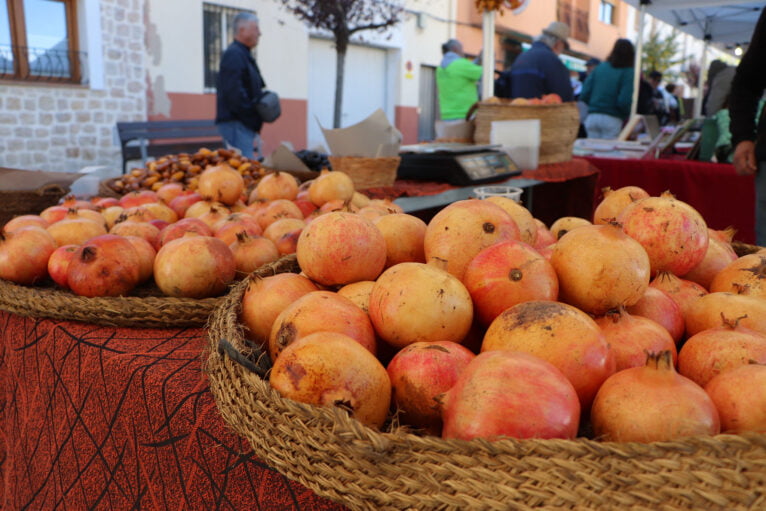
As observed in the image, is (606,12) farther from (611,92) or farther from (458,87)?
(458,87)

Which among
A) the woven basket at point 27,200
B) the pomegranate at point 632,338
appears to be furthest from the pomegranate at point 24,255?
the pomegranate at point 632,338

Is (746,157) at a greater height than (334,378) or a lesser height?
greater

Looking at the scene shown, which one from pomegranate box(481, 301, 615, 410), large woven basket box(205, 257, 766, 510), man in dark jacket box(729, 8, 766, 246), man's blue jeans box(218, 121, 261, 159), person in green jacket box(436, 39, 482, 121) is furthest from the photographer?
person in green jacket box(436, 39, 482, 121)

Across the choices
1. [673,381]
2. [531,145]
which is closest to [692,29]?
[531,145]

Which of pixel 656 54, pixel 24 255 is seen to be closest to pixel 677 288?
pixel 24 255

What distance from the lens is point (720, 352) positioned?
0.88 metres

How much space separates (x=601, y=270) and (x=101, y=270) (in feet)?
3.92

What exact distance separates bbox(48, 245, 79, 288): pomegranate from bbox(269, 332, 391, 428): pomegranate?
39.4 inches

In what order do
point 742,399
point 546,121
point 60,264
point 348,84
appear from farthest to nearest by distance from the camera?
point 348,84
point 546,121
point 60,264
point 742,399

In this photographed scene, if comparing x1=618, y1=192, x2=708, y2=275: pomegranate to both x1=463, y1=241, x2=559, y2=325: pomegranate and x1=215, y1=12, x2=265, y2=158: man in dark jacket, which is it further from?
x1=215, y1=12, x2=265, y2=158: man in dark jacket

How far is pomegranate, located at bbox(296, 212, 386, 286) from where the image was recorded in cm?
116

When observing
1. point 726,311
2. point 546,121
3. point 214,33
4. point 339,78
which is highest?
point 214,33

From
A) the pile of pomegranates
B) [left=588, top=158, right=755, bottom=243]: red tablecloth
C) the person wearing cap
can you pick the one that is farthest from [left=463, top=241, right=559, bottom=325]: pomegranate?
the person wearing cap

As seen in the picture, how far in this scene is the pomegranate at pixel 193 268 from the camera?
146 centimetres
